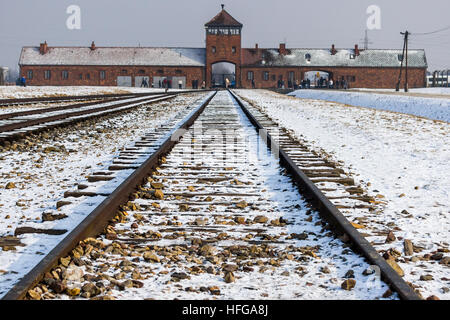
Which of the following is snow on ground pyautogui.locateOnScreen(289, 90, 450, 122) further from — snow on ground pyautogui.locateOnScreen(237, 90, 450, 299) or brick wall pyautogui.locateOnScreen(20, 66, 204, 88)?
brick wall pyautogui.locateOnScreen(20, 66, 204, 88)

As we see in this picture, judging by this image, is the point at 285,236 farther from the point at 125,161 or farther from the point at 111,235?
the point at 125,161

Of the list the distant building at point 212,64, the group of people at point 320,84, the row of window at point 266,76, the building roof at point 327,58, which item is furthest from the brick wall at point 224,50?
the group of people at point 320,84

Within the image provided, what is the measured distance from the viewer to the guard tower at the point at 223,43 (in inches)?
3231

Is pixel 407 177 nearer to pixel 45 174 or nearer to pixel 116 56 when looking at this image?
pixel 45 174

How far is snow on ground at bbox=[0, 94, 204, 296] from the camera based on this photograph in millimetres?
3426

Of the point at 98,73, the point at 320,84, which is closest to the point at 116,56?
the point at 98,73

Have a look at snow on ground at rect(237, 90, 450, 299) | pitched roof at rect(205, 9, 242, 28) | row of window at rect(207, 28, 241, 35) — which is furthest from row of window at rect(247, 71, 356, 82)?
snow on ground at rect(237, 90, 450, 299)

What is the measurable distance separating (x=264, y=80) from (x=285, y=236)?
81.3 meters

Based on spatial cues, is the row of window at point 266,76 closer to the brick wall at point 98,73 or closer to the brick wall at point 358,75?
Result: the brick wall at point 358,75

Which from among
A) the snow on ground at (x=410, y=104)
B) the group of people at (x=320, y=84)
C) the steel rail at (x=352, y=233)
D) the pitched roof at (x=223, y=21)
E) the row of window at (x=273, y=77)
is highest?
the pitched roof at (x=223, y=21)

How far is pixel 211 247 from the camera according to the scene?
3.53 m

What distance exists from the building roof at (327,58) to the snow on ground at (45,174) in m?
73.6

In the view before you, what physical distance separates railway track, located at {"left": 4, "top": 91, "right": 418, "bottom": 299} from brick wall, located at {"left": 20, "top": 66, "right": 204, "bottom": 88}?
3036 inches

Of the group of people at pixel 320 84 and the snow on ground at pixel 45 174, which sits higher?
the group of people at pixel 320 84
